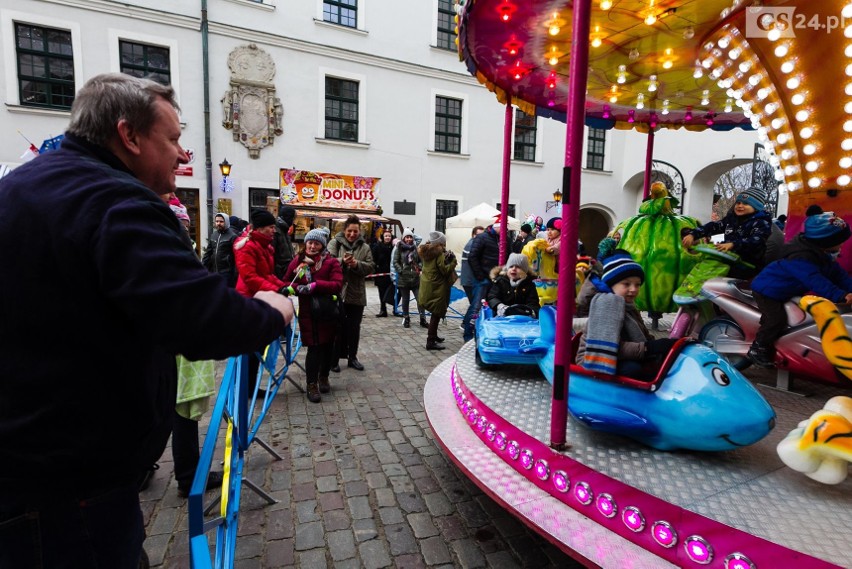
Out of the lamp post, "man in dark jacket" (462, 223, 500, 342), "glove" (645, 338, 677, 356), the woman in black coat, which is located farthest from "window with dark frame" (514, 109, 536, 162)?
"glove" (645, 338, 677, 356)

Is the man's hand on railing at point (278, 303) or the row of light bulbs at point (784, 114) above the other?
the row of light bulbs at point (784, 114)

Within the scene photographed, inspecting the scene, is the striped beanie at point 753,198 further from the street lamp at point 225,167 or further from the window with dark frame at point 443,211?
the window with dark frame at point 443,211

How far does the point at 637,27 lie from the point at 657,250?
7.91ft

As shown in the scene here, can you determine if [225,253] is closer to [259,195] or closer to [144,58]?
[259,195]

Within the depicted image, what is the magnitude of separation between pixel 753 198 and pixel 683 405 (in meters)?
3.03

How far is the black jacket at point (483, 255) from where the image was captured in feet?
23.0

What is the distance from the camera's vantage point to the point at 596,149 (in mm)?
21109

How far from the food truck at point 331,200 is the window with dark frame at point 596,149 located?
10.0 meters

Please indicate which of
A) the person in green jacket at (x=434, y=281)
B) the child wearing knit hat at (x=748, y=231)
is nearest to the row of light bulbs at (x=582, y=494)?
the child wearing knit hat at (x=748, y=231)

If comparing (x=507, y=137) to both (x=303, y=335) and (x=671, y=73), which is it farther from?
(x=303, y=335)

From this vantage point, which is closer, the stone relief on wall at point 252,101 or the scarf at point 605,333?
the scarf at point 605,333

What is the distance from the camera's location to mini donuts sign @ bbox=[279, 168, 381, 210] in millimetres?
15789

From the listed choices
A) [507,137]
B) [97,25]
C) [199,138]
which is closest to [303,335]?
[507,137]

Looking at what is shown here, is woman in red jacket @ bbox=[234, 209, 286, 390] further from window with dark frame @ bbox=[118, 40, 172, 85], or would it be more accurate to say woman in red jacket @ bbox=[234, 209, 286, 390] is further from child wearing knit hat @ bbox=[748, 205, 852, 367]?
window with dark frame @ bbox=[118, 40, 172, 85]
